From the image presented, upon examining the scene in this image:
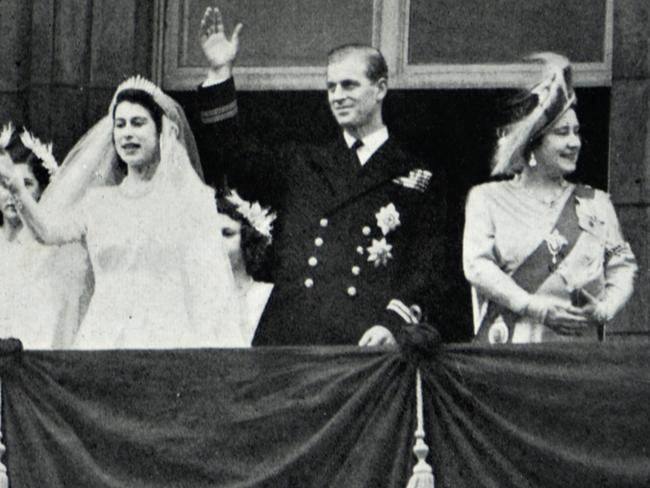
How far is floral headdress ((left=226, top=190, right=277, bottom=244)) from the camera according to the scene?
1106 centimetres

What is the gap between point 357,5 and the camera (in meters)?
12.0

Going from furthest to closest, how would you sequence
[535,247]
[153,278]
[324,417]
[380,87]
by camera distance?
[153,278] < [380,87] < [535,247] < [324,417]

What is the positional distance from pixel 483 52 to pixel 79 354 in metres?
2.82

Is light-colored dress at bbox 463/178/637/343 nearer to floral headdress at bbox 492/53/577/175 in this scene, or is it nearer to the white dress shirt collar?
floral headdress at bbox 492/53/577/175

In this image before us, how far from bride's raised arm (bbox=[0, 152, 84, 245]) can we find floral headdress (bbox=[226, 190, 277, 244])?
685mm

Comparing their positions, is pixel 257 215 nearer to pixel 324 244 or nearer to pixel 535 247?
pixel 324 244

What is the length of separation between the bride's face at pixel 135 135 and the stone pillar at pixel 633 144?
6.46 feet

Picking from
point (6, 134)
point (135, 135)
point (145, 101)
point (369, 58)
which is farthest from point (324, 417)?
point (6, 134)

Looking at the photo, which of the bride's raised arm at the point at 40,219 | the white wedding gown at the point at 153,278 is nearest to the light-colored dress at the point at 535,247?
the white wedding gown at the point at 153,278

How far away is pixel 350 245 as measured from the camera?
10367 mm

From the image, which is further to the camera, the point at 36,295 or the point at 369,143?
the point at 36,295

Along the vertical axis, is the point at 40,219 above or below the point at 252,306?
above

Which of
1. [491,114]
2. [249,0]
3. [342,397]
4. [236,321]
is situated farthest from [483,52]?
[342,397]

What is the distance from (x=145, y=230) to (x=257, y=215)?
1.78 ft
